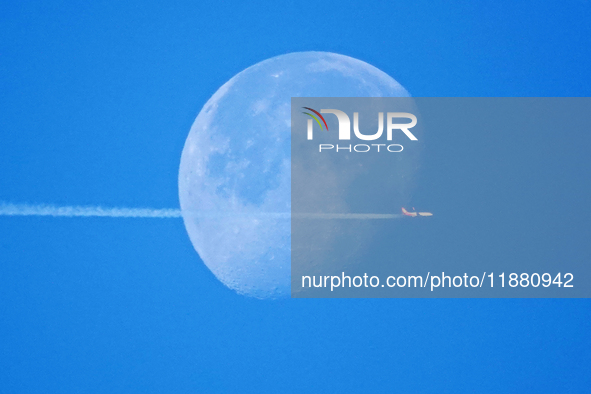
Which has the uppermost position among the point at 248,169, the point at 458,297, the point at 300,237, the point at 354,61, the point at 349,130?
the point at 354,61

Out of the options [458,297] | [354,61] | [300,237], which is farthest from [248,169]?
[458,297]

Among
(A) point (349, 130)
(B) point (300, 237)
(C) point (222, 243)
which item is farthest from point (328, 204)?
(C) point (222, 243)

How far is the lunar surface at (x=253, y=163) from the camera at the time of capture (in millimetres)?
6410

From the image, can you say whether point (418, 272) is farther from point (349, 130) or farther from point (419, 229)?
point (349, 130)

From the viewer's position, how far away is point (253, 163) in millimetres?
6414

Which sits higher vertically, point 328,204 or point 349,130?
point 349,130

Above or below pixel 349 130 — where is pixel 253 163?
below

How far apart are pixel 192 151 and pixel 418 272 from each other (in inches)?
125

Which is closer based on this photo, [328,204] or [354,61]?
[328,204]

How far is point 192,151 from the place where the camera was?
22.6 ft

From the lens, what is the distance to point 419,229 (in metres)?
6.72

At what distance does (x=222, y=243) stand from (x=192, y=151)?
123 centimetres

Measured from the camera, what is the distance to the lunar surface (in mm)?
6410

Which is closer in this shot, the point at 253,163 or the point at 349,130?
the point at 253,163
